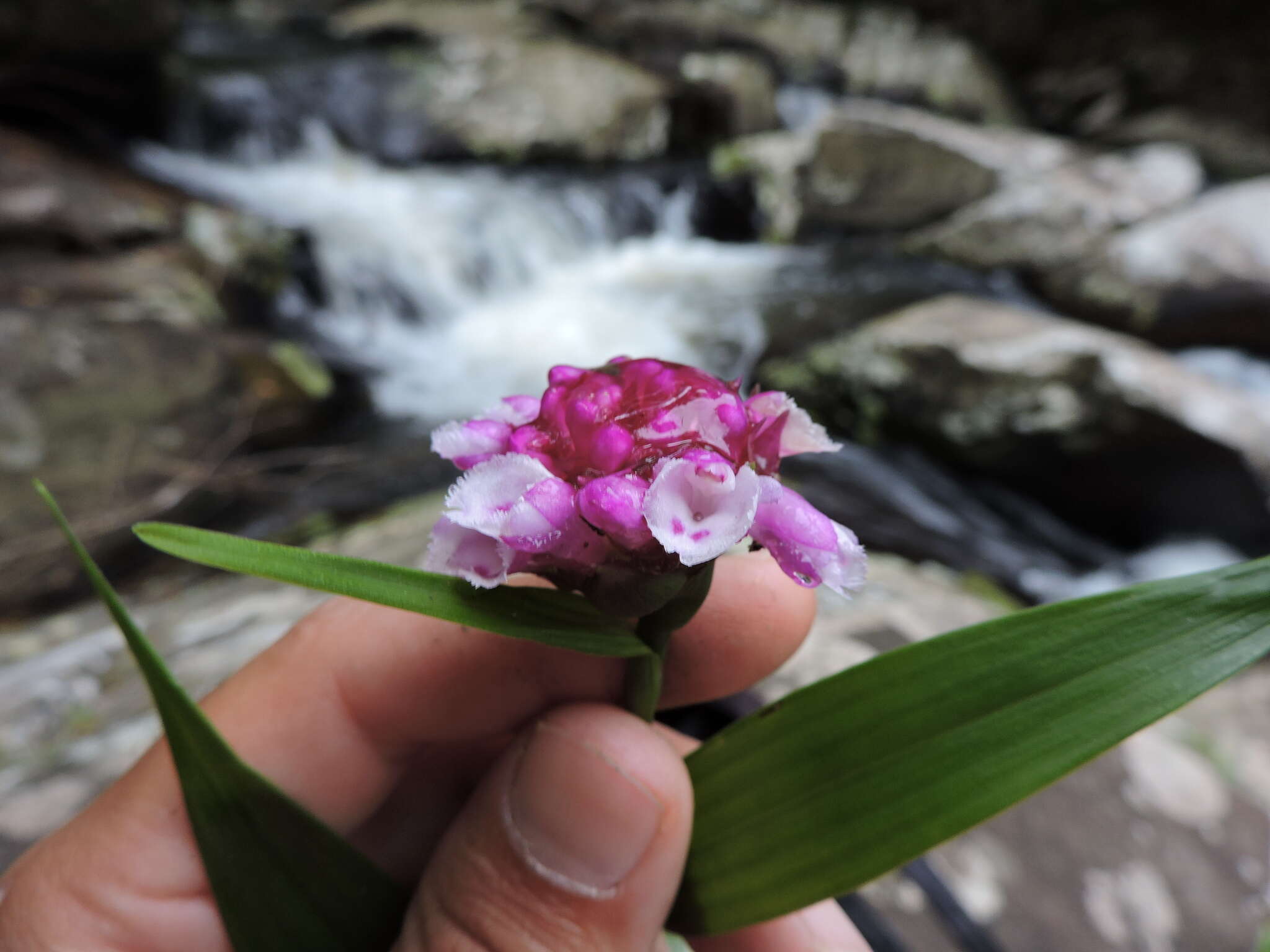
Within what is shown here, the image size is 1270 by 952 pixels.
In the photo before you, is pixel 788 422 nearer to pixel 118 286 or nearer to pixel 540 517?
pixel 540 517

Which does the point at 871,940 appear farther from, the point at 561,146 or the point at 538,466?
the point at 561,146

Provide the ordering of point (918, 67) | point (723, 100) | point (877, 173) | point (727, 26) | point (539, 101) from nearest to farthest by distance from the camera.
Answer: point (877, 173)
point (539, 101)
point (723, 100)
point (727, 26)
point (918, 67)

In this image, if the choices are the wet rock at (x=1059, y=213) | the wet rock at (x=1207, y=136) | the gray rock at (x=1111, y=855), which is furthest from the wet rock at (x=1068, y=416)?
the wet rock at (x=1207, y=136)

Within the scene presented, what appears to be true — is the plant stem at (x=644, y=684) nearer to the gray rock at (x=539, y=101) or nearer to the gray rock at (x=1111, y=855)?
the gray rock at (x=1111, y=855)

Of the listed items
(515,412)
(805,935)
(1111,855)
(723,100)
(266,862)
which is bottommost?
(723,100)

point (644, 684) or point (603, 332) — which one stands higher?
point (644, 684)

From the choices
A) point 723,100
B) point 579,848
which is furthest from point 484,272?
point 579,848
